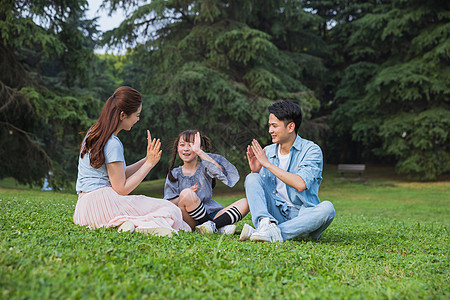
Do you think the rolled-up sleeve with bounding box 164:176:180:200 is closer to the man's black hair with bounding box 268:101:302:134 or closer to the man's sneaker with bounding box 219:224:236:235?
the man's sneaker with bounding box 219:224:236:235

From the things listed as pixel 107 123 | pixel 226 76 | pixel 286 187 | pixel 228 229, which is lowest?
pixel 228 229

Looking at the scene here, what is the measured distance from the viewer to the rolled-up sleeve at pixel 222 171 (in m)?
4.77

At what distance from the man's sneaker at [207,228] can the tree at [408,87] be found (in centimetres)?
1897

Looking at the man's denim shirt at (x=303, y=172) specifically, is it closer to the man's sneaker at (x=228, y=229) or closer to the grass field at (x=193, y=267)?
the grass field at (x=193, y=267)

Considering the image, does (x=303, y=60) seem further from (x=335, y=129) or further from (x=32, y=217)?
(x=32, y=217)

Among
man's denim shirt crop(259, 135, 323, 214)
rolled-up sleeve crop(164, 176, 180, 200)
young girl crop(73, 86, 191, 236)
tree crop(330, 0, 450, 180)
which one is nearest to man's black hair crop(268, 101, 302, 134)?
man's denim shirt crop(259, 135, 323, 214)

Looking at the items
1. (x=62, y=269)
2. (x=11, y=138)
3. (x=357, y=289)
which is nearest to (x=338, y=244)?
(x=357, y=289)

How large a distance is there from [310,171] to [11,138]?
1483 cm

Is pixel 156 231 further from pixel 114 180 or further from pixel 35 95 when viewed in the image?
pixel 35 95

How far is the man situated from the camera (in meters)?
4.12

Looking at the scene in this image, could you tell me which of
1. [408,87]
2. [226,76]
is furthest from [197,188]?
[408,87]

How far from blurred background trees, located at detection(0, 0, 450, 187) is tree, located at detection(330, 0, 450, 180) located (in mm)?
73

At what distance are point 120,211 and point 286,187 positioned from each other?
1798mm

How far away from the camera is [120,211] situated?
4051mm
